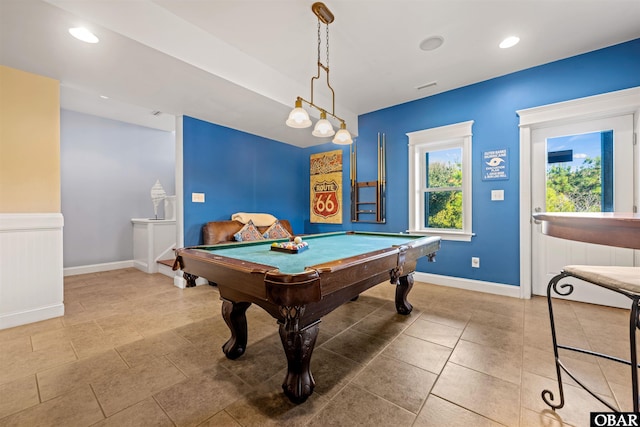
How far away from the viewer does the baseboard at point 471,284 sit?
3.15m

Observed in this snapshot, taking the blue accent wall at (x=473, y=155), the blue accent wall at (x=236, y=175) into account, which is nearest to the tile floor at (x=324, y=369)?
the blue accent wall at (x=473, y=155)

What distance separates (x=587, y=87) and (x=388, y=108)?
2.27 m

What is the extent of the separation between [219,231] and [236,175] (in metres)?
1.07

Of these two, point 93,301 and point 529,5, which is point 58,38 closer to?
point 93,301

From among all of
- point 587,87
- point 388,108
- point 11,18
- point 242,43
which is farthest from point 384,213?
point 11,18

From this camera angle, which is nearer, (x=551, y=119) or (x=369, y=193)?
(x=551, y=119)

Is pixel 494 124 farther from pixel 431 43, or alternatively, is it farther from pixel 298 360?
pixel 298 360

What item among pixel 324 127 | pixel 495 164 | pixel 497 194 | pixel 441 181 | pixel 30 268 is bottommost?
pixel 30 268

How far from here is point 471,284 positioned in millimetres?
3416

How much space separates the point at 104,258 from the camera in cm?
459

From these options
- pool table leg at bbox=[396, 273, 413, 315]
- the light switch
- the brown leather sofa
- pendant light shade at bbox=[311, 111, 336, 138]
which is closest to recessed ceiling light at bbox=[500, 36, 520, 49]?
the light switch

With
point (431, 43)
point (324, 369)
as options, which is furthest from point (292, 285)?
point (431, 43)

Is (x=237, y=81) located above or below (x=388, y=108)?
below

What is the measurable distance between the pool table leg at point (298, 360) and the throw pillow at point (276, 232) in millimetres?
2741
